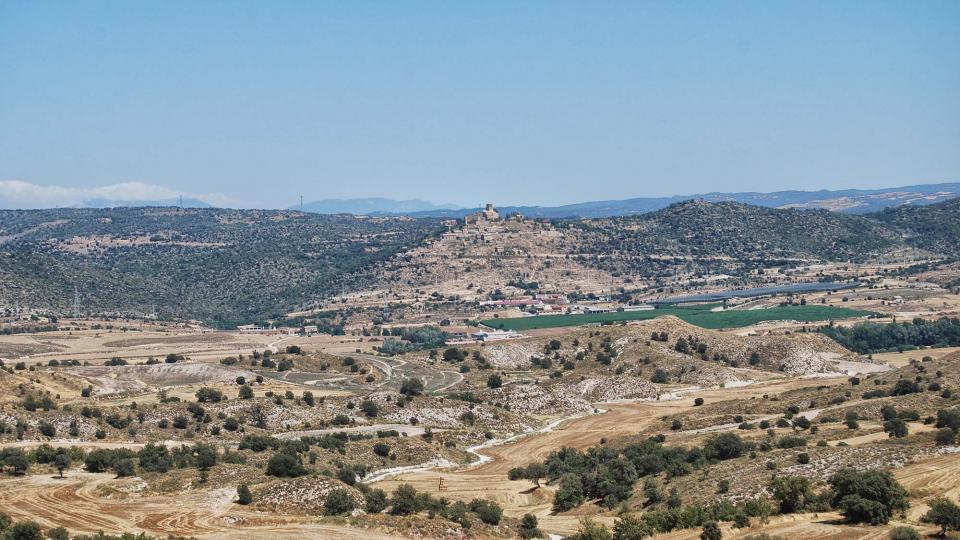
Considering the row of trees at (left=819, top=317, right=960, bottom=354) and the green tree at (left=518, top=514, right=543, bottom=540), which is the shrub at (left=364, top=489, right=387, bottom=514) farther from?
the row of trees at (left=819, top=317, right=960, bottom=354)

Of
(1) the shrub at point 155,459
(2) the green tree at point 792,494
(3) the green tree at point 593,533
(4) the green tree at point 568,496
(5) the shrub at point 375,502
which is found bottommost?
(4) the green tree at point 568,496

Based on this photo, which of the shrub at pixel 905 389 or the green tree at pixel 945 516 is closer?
the green tree at pixel 945 516

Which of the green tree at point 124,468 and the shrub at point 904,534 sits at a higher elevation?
the shrub at point 904,534

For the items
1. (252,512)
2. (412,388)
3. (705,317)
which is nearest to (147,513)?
(252,512)

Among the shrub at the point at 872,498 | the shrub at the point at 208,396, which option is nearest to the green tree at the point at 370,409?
the shrub at the point at 208,396

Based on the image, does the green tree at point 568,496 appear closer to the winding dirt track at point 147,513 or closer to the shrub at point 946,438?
the winding dirt track at point 147,513

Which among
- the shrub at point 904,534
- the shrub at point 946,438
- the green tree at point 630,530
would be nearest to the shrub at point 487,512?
the green tree at point 630,530

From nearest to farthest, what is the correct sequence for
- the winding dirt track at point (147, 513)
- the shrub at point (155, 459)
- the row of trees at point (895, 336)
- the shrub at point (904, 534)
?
the shrub at point (904, 534), the winding dirt track at point (147, 513), the shrub at point (155, 459), the row of trees at point (895, 336)

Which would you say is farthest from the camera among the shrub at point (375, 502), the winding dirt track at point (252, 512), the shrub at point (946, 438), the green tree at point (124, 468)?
the green tree at point (124, 468)
